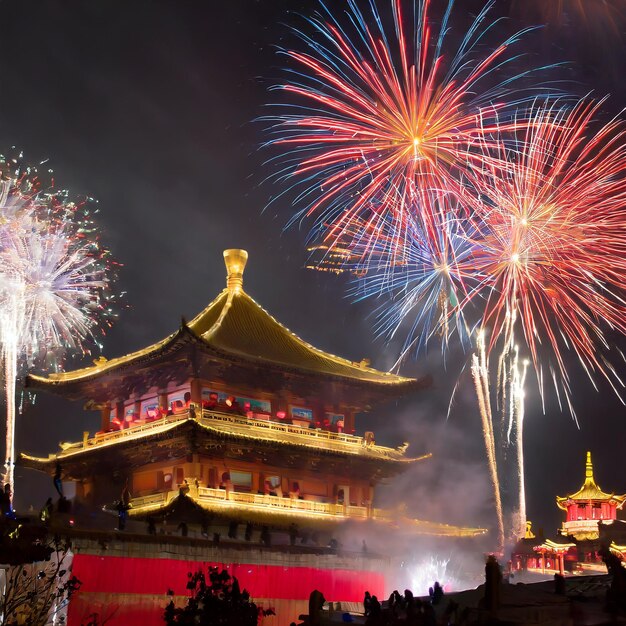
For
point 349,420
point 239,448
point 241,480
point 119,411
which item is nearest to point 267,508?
point 241,480

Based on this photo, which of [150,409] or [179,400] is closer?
[179,400]

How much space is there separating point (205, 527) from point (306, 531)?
432 cm

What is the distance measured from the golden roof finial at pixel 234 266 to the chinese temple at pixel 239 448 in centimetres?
22

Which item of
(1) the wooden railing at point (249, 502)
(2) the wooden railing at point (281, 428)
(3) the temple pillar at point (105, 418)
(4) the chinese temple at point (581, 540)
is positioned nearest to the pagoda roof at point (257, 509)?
(1) the wooden railing at point (249, 502)

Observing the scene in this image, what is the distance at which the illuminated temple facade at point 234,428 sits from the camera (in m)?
29.3

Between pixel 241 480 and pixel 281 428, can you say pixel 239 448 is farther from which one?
pixel 281 428

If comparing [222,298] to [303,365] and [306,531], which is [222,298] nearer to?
[303,365]

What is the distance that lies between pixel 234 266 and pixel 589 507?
19831mm

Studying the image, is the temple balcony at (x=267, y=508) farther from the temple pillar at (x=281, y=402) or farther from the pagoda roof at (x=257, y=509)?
the temple pillar at (x=281, y=402)

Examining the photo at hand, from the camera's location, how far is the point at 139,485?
103ft

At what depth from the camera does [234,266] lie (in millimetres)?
37469

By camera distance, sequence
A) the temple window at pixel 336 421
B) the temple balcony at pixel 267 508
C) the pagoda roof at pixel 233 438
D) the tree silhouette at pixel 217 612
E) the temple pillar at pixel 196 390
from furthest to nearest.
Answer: the temple window at pixel 336 421 → the temple pillar at pixel 196 390 → the pagoda roof at pixel 233 438 → the temple balcony at pixel 267 508 → the tree silhouette at pixel 217 612

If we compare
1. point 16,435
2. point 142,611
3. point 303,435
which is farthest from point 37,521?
point 16,435

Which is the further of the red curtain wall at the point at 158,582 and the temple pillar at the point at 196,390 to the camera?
the temple pillar at the point at 196,390
